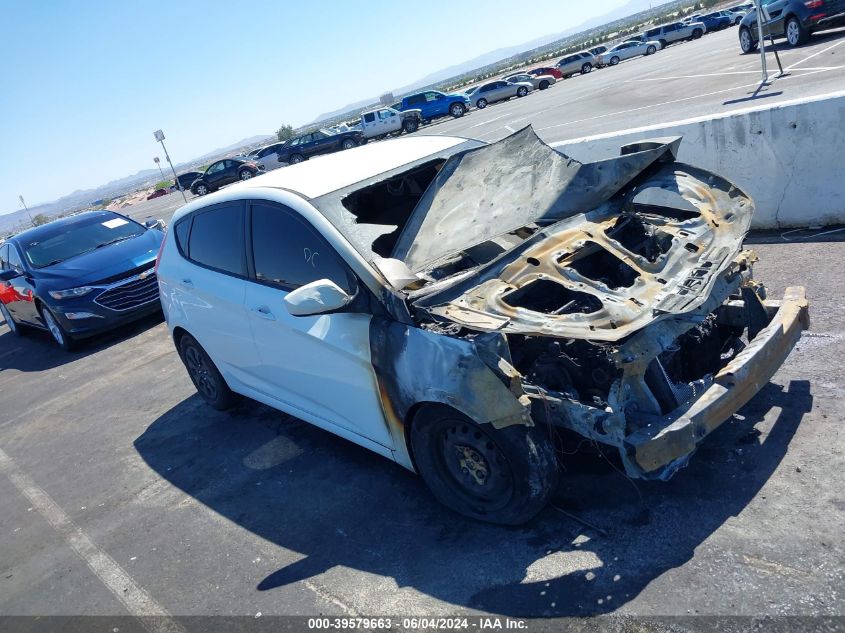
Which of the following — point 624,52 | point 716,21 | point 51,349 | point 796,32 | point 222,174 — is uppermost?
point 716,21

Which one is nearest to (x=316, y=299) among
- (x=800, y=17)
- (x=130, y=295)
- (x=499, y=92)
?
(x=130, y=295)

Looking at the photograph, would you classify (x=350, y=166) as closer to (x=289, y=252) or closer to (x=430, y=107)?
(x=289, y=252)

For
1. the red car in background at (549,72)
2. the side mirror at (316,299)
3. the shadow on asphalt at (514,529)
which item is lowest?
the shadow on asphalt at (514,529)

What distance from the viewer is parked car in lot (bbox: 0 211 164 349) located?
9297 mm

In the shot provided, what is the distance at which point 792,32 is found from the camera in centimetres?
1809

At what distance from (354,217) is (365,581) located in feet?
6.86

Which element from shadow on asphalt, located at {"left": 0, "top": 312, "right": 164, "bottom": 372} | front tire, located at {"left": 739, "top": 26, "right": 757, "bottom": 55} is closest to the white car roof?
shadow on asphalt, located at {"left": 0, "top": 312, "right": 164, "bottom": 372}

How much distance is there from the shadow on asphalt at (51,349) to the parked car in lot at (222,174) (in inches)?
1011

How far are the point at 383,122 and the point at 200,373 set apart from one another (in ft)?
110

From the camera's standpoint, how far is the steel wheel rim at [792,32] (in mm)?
17844

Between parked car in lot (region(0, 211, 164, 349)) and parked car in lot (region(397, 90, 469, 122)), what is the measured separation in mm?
30989

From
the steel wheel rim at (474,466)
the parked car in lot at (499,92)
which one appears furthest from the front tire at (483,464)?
the parked car in lot at (499,92)

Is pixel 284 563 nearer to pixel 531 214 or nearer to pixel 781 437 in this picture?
pixel 531 214

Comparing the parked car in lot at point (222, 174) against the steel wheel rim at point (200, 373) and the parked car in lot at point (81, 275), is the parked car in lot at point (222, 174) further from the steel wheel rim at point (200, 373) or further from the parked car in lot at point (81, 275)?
the steel wheel rim at point (200, 373)
